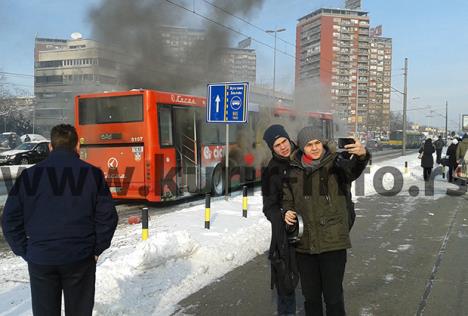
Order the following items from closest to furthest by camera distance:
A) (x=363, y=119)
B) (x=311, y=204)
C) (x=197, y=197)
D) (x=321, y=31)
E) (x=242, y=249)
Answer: (x=311, y=204), (x=242, y=249), (x=197, y=197), (x=321, y=31), (x=363, y=119)

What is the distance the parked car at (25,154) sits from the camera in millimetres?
24156

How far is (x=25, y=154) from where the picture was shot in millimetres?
24656

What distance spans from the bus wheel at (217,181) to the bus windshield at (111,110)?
3.07 m

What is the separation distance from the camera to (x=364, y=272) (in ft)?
18.6

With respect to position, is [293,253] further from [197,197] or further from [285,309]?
[197,197]

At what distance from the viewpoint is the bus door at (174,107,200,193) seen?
11.5 meters

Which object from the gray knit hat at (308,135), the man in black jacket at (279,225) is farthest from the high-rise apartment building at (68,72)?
the gray knit hat at (308,135)

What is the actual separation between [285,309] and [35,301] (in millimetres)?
1938

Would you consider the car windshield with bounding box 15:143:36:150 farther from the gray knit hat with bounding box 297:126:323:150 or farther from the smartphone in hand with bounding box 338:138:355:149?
the smartphone in hand with bounding box 338:138:355:149

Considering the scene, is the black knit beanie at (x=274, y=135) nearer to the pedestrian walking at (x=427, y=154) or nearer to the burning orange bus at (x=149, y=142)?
the burning orange bus at (x=149, y=142)

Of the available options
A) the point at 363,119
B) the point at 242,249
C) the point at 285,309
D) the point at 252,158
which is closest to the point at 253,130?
the point at 252,158

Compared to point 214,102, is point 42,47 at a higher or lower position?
higher

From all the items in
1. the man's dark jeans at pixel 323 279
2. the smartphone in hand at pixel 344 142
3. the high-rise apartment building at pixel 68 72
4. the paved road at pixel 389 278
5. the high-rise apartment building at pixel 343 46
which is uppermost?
the high-rise apartment building at pixel 343 46

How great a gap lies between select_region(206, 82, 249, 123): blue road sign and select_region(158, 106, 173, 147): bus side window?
1.05 m
